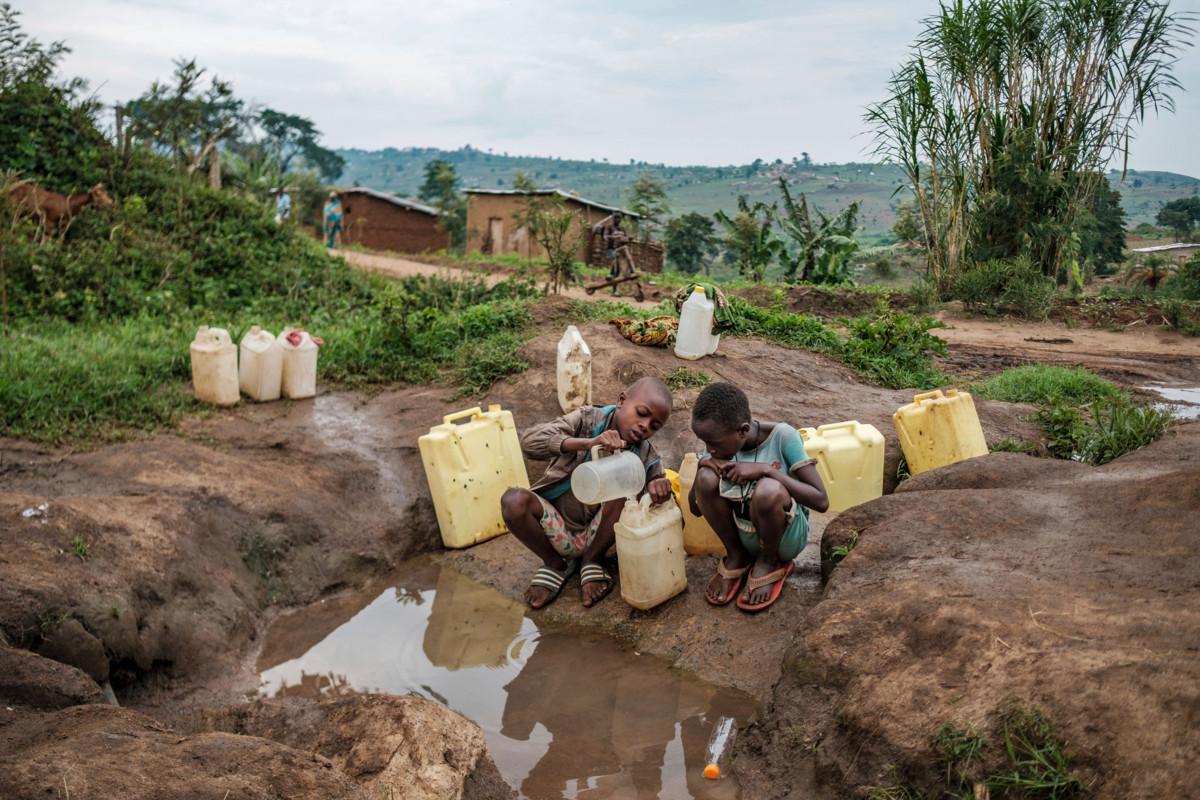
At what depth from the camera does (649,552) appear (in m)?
3.96

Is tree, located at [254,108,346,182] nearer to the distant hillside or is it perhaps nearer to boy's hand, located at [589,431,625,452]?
the distant hillside

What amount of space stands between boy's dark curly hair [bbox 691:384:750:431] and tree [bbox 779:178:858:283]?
1027 centimetres

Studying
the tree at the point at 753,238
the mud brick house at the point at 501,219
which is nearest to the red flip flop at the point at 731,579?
the tree at the point at 753,238

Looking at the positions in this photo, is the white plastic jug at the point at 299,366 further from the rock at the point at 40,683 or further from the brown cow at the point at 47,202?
the brown cow at the point at 47,202

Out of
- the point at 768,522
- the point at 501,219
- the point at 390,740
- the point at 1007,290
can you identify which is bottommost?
the point at 390,740

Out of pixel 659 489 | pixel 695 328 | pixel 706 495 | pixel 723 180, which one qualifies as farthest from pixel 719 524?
pixel 723 180

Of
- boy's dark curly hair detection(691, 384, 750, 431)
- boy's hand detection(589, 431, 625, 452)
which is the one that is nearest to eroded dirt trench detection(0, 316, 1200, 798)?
boy's dark curly hair detection(691, 384, 750, 431)

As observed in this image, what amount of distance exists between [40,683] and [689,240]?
23318 mm

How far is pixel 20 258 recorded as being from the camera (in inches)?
314

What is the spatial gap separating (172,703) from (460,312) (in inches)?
185

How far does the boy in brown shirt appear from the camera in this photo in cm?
397

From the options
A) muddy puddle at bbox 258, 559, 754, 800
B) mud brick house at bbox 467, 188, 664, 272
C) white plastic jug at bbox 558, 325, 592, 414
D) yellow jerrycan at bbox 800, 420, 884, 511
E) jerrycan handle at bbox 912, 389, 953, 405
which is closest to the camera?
muddy puddle at bbox 258, 559, 754, 800

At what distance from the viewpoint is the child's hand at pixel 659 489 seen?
390cm

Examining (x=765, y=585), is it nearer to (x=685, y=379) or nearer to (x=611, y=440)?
(x=611, y=440)
